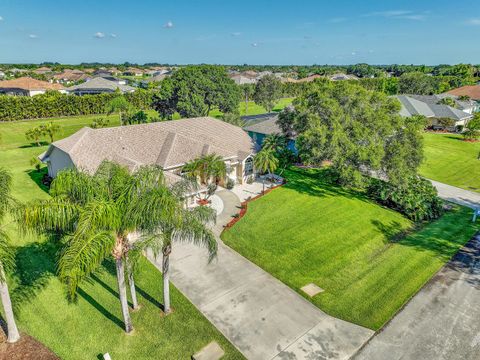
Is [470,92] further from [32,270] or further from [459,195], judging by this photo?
[32,270]

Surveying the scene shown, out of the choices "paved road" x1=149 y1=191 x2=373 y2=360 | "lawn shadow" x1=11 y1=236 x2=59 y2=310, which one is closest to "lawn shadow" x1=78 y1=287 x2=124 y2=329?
"lawn shadow" x1=11 y1=236 x2=59 y2=310

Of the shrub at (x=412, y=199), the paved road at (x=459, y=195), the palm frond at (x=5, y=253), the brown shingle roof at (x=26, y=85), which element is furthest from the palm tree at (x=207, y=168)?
the brown shingle roof at (x=26, y=85)

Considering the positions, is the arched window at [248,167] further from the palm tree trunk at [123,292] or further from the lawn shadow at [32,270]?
the palm tree trunk at [123,292]

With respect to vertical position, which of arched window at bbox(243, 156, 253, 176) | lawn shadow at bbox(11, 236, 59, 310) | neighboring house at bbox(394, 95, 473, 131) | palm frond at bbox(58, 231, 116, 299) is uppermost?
neighboring house at bbox(394, 95, 473, 131)

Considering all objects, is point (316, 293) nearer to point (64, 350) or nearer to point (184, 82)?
point (64, 350)

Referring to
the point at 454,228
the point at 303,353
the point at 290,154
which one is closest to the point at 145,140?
the point at 290,154

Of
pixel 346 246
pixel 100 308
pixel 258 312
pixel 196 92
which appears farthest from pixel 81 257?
pixel 196 92

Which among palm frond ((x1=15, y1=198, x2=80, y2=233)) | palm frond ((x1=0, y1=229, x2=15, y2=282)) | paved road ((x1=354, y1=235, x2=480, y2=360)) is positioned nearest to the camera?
palm frond ((x1=15, y1=198, x2=80, y2=233))

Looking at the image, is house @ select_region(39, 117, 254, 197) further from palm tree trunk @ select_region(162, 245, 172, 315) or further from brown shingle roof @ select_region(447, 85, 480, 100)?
brown shingle roof @ select_region(447, 85, 480, 100)
